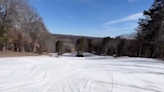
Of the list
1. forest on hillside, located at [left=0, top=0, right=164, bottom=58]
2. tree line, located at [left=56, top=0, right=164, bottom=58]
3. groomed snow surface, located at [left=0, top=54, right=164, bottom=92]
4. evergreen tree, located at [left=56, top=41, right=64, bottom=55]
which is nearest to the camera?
groomed snow surface, located at [left=0, top=54, right=164, bottom=92]

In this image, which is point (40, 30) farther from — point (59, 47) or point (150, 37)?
point (150, 37)

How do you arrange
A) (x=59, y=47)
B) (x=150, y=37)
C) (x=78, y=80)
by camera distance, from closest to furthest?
1. (x=78, y=80)
2. (x=150, y=37)
3. (x=59, y=47)

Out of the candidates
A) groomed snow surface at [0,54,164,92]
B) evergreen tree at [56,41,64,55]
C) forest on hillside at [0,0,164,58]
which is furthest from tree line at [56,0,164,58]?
evergreen tree at [56,41,64,55]

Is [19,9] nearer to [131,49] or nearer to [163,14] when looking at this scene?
[163,14]

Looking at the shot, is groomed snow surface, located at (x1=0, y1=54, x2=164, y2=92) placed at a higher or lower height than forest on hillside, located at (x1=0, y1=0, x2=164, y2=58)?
lower

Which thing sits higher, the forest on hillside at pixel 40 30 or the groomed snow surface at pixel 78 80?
the forest on hillside at pixel 40 30

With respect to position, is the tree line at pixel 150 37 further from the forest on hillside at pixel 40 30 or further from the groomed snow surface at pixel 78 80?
the groomed snow surface at pixel 78 80

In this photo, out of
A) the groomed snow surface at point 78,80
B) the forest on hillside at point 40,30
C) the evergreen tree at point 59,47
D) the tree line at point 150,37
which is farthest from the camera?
the evergreen tree at point 59,47

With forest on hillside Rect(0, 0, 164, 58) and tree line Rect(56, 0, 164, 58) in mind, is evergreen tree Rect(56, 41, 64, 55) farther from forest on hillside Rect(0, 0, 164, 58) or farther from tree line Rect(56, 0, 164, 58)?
tree line Rect(56, 0, 164, 58)

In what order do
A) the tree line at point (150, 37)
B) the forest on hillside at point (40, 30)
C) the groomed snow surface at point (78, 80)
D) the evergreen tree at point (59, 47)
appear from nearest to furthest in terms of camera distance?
the groomed snow surface at point (78, 80), the forest on hillside at point (40, 30), the tree line at point (150, 37), the evergreen tree at point (59, 47)

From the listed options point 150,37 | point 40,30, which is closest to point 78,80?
point 150,37

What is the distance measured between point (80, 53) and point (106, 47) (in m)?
8.30

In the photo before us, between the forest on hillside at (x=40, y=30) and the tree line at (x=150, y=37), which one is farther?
the tree line at (x=150, y=37)

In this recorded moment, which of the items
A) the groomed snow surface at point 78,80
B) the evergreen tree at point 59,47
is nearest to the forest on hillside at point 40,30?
the evergreen tree at point 59,47
